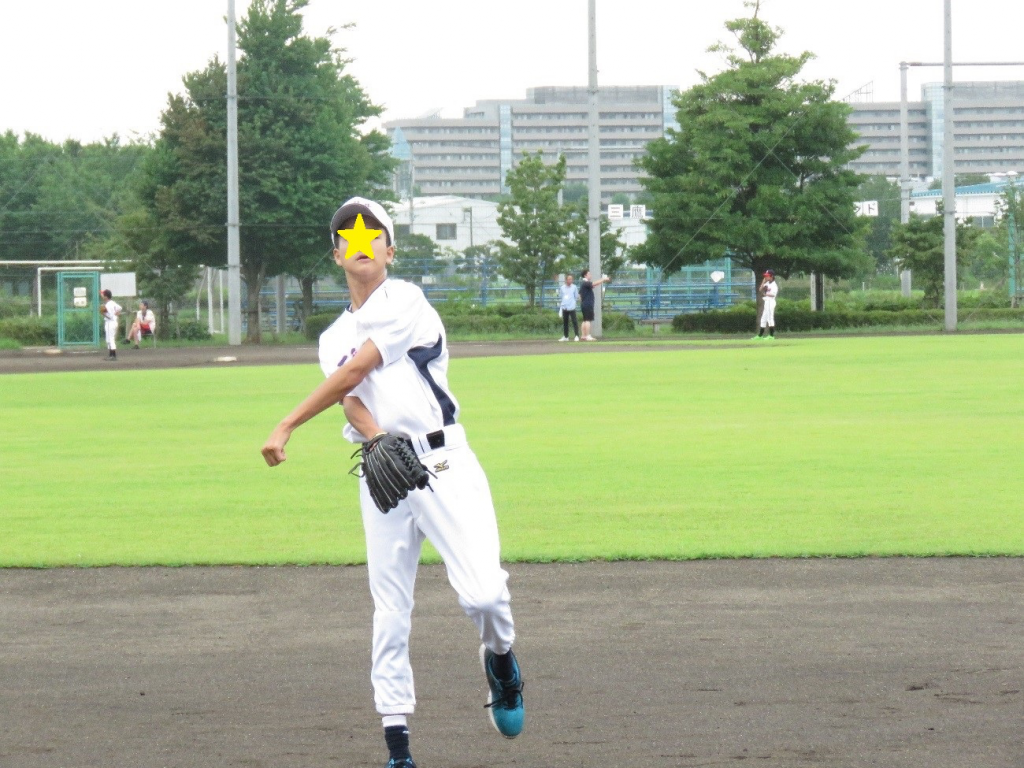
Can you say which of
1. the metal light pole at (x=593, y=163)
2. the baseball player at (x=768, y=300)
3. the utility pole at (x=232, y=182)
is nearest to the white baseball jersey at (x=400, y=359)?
the baseball player at (x=768, y=300)

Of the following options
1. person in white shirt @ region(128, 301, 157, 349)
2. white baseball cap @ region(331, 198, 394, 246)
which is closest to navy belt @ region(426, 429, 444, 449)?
white baseball cap @ region(331, 198, 394, 246)

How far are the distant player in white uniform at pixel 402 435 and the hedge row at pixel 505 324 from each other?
142 ft

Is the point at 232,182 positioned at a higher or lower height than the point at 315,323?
higher

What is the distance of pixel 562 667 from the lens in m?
6.19

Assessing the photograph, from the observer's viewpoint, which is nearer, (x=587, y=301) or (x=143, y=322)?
(x=587, y=301)

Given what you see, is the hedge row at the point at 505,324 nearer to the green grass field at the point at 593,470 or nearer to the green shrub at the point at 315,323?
the green shrub at the point at 315,323

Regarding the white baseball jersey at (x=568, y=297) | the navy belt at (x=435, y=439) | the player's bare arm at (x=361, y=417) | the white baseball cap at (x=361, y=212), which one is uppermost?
the white baseball jersey at (x=568, y=297)

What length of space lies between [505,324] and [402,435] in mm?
44636

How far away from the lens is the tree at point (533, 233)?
57.8 metres

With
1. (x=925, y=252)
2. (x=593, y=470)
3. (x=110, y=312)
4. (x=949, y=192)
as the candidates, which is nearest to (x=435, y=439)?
(x=593, y=470)

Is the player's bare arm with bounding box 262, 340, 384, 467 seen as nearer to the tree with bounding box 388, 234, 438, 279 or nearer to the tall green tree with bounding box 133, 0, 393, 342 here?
the tall green tree with bounding box 133, 0, 393, 342

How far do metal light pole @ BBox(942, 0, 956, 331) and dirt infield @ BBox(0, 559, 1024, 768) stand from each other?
127 feet

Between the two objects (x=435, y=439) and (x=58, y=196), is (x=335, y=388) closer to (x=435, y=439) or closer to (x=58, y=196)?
(x=435, y=439)

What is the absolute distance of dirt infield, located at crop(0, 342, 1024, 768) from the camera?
5020 millimetres
